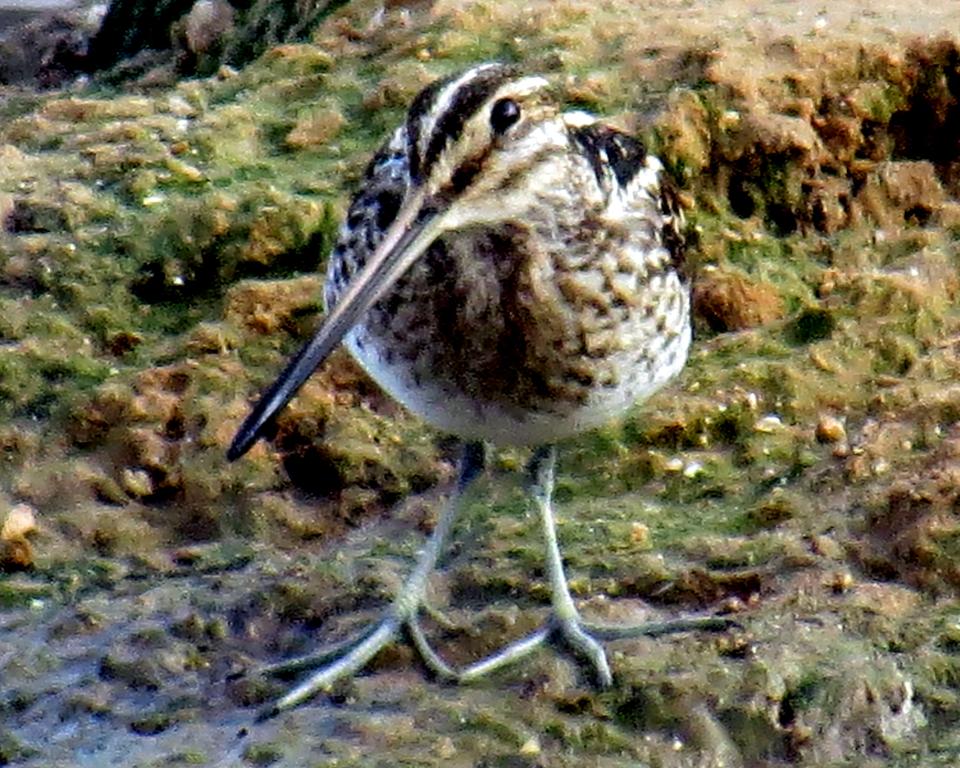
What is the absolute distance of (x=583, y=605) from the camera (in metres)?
4.80

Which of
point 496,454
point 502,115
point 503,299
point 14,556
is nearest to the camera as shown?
point 502,115

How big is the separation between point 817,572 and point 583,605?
0.52 m

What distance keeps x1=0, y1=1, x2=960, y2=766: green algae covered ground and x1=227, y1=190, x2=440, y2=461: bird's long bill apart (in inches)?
23.2

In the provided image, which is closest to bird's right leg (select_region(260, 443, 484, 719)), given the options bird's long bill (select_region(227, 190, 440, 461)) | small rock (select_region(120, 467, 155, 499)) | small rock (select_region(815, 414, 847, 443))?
bird's long bill (select_region(227, 190, 440, 461))

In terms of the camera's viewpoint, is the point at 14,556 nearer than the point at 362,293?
No

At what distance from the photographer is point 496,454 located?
546cm

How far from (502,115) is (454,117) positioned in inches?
5.8

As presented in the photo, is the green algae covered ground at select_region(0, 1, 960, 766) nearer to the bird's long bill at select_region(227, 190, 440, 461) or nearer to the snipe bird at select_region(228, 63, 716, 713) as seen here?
the snipe bird at select_region(228, 63, 716, 713)

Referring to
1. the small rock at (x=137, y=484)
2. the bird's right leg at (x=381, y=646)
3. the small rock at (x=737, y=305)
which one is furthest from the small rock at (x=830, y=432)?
the small rock at (x=137, y=484)

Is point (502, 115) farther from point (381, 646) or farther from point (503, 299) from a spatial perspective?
point (381, 646)

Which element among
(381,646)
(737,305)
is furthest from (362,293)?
(737,305)

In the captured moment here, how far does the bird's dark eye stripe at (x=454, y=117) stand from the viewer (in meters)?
4.10

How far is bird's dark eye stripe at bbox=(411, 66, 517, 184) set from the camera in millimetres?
4102

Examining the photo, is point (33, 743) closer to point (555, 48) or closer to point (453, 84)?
point (453, 84)
